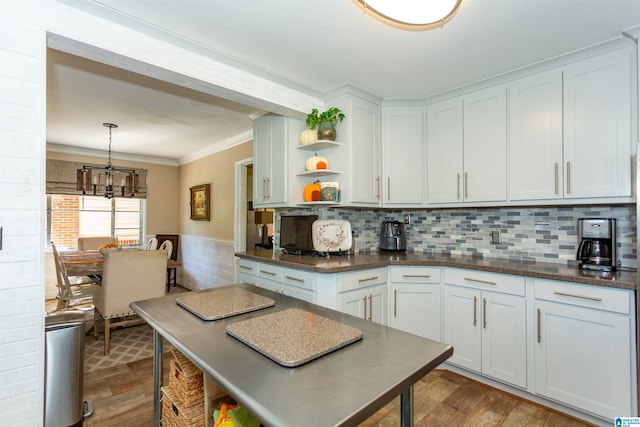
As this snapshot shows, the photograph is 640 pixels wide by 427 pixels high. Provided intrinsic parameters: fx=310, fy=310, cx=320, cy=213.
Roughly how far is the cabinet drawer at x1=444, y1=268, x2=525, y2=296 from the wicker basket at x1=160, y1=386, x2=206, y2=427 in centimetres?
196

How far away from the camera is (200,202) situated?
18.0ft

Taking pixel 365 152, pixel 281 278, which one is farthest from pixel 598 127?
pixel 281 278

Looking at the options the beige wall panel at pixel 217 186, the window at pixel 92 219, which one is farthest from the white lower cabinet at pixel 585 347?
the window at pixel 92 219

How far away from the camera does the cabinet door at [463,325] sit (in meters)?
2.34

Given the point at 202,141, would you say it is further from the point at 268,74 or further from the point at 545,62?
the point at 545,62

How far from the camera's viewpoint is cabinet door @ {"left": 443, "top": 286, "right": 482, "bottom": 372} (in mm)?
2342

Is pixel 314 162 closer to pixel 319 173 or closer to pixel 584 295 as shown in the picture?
pixel 319 173

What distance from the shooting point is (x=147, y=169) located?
19.4ft

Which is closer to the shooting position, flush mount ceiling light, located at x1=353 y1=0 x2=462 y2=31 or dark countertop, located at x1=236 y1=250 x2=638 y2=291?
flush mount ceiling light, located at x1=353 y1=0 x2=462 y2=31

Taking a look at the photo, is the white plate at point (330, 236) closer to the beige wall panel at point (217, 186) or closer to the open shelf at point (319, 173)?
the open shelf at point (319, 173)

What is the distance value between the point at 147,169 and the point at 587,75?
6382 millimetres

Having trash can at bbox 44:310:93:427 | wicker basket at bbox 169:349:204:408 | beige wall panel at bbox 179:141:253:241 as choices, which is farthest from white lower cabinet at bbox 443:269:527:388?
beige wall panel at bbox 179:141:253:241

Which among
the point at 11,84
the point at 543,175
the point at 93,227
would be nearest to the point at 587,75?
the point at 543,175

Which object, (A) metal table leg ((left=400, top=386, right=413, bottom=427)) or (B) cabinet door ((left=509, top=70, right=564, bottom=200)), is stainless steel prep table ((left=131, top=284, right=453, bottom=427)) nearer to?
(A) metal table leg ((left=400, top=386, right=413, bottom=427))
